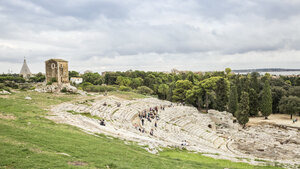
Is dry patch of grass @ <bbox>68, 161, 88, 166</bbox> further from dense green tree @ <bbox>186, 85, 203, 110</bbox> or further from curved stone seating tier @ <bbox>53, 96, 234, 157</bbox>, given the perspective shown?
dense green tree @ <bbox>186, 85, 203, 110</bbox>

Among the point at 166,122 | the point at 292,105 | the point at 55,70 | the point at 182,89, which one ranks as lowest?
the point at 166,122

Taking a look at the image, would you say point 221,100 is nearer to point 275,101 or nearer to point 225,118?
point 225,118

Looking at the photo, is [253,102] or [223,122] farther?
[253,102]

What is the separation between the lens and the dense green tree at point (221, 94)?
50453 millimetres

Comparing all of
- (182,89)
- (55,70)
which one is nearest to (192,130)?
(182,89)

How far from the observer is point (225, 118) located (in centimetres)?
4350

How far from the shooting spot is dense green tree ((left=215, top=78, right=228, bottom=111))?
5045cm

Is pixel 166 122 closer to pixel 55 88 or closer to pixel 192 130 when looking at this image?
pixel 192 130

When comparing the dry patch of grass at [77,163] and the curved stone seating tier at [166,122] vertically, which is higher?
the dry patch of grass at [77,163]

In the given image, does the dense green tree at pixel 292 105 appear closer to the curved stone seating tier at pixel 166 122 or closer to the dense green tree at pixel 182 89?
Answer: the curved stone seating tier at pixel 166 122

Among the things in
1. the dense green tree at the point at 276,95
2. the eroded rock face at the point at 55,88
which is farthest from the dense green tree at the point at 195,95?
the eroded rock face at the point at 55,88

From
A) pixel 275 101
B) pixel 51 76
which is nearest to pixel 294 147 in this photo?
pixel 275 101

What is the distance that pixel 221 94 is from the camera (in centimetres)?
5122

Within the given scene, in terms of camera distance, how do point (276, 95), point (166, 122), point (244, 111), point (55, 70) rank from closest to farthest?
point (166, 122) → point (55, 70) → point (244, 111) → point (276, 95)
